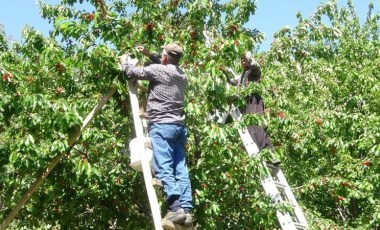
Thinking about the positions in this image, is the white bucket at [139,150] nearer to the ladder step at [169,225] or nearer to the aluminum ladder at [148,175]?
the aluminum ladder at [148,175]

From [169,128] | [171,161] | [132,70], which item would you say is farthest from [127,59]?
[171,161]

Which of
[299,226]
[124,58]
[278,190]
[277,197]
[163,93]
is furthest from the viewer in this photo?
[278,190]

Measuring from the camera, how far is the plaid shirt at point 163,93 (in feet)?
14.4

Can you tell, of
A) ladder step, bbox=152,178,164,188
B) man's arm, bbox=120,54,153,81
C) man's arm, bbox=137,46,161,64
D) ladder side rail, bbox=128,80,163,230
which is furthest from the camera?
man's arm, bbox=137,46,161,64

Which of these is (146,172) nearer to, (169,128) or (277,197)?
(169,128)

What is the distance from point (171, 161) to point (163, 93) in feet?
1.90

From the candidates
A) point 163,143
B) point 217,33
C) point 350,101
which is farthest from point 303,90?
point 163,143

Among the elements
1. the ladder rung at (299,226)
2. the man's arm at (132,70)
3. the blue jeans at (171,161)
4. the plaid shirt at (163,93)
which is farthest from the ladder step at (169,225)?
the ladder rung at (299,226)

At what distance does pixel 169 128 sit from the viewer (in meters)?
4.31

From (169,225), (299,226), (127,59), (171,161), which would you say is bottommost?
(169,225)

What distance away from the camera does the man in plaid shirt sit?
163 inches

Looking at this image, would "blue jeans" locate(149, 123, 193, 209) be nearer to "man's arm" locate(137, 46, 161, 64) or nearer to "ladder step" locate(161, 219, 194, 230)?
"ladder step" locate(161, 219, 194, 230)

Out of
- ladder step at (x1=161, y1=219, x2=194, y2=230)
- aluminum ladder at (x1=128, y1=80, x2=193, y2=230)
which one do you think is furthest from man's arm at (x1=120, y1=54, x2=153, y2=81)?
ladder step at (x1=161, y1=219, x2=194, y2=230)

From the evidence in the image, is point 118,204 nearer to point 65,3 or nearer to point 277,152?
point 277,152
